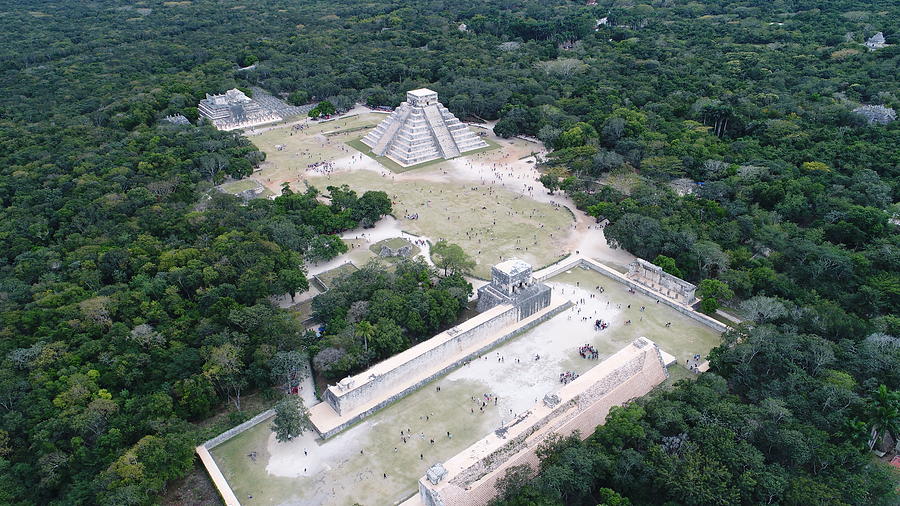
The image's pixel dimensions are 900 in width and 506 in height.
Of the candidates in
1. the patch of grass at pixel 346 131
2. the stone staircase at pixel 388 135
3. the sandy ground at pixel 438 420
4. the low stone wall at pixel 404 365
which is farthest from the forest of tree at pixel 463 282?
the stone staircase at pixel 388 135

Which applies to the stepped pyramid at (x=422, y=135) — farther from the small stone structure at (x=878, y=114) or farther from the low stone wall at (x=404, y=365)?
the small stone structure at (x=878, y=114)

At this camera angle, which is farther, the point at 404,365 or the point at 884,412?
the point at 404,365

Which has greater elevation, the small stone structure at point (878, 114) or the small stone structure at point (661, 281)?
the small stone structure at point (878, 114)

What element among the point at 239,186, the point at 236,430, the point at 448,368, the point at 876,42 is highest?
the point at 876,42

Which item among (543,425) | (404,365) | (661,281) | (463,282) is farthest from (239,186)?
(543,425)

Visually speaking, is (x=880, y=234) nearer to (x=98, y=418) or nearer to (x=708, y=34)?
(x=98, y=418)

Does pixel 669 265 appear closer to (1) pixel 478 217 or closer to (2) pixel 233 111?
(1) pixel 478 217
